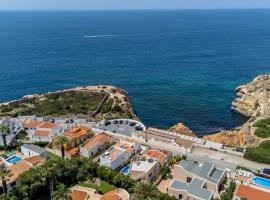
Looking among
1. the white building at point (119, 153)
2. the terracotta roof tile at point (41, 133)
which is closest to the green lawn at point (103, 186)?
the white building at point (119, 153)

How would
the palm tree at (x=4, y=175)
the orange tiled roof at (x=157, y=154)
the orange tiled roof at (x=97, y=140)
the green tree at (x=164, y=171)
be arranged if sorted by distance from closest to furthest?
the palm tree at (x=4, y=175), the green tree at (x=164, y=171), the orange tiled roof at (x=157, y=154), the orange tiled roof at (x=97, y=140)

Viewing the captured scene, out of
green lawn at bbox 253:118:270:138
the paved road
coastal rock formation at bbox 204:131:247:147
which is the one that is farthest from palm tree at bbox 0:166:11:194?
green lawn at bbox 253:118:270:138

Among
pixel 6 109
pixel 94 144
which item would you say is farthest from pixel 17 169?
pixel 6 109

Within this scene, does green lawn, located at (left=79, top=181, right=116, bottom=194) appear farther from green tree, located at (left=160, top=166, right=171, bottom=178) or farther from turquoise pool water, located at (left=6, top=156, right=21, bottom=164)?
turquoise pool water, located at (left=6, top=156, right=21, bottom=164)

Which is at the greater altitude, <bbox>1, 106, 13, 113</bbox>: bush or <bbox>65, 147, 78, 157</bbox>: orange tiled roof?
<bbox>65, 147, 78, 157</bbox>: orange tiled roof

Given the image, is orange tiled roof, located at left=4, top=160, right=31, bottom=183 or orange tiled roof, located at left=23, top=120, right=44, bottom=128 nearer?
orange tiled roof, located at left=4, top=160, right=31, bottom=183

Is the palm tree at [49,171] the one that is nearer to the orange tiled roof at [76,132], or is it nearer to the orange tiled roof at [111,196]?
the orange tiled roof at [111,196]

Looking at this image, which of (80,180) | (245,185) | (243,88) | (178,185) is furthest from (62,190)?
(243,88)
